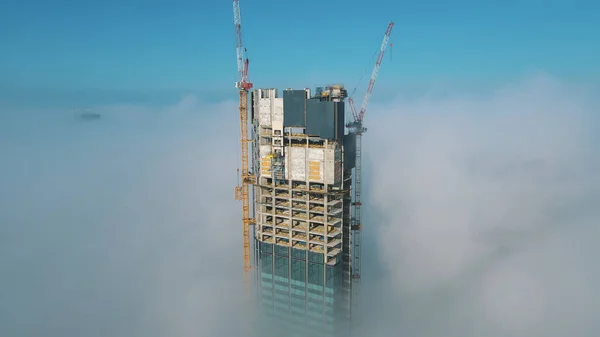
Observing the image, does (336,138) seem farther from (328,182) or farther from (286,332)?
(286,332)

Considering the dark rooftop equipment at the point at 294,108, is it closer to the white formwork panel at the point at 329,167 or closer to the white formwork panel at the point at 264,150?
the white formwork panel at the point at 264,150

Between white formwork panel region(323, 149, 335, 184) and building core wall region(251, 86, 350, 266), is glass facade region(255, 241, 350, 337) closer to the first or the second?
building core wall region(251, 86, 350, 266)

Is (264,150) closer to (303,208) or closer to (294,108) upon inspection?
(294,108)

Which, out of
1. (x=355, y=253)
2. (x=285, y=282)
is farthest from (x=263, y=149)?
(x=355, y=253)

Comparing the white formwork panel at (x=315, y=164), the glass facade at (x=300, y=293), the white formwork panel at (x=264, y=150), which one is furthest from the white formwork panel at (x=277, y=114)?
the glass facade at (x=300, y=293)

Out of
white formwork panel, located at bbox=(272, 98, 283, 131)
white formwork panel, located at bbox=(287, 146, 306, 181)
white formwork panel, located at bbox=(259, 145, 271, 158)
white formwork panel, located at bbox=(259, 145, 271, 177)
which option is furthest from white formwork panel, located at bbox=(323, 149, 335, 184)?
white formwork panel, located at bbox=(259, 145, 271, 158)
